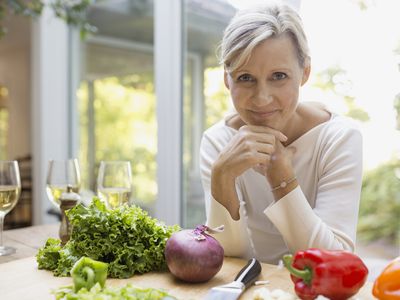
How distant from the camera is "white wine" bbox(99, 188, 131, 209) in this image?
4.59ft

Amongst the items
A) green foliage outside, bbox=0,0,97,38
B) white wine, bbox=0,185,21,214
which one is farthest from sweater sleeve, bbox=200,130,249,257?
green foliage outside, bbox=0,0,97,38

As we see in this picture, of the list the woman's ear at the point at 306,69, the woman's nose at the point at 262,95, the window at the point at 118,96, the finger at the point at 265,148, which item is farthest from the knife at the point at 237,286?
the window at the point at 118,96

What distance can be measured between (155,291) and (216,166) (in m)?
0.50

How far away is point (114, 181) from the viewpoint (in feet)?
4.57

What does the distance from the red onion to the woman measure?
0.96ft

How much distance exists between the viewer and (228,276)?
1074mm

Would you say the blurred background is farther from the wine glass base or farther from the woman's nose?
the wine glass base

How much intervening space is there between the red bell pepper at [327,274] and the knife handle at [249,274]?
0.12 m

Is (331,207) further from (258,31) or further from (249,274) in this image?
(258,31)

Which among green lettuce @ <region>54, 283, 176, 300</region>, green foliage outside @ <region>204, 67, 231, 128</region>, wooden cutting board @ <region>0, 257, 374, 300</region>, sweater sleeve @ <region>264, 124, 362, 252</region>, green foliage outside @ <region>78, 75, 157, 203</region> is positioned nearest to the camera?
green lettuce @ <region>54, 283, 176, 300</region>

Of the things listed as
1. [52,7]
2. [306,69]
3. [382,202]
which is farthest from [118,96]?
[306,69]

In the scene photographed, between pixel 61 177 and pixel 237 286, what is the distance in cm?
74

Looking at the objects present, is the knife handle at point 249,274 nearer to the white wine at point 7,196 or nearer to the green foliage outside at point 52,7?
the white wine at point 7,196

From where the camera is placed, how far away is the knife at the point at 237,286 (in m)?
0.89
